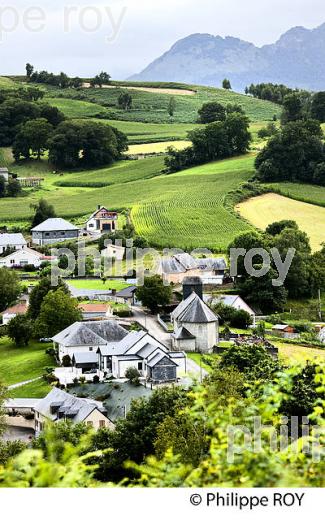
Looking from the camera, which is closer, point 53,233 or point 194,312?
point 194,312

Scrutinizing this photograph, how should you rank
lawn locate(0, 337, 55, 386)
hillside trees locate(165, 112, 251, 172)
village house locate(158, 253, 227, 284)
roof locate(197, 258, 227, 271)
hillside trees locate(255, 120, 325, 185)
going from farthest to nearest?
hillside trees locate(165, 112, 251, 172), hillside trees locate(255, 120, 325, 185), roof locate(197, 258, 227, 271), village house locate(158, 253, 227, 284), lawn locate(0, 337, 55, 386)

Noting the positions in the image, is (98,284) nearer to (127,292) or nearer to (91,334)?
(127,292)

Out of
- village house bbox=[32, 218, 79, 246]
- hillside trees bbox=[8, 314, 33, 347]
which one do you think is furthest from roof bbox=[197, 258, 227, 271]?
village house bbox=[32, 218, 79, 246]

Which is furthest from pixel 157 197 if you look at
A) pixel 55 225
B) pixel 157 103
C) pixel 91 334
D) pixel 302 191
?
pixel 157 103

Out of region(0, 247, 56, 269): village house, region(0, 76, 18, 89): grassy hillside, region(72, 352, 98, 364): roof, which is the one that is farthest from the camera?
region(0, 76, 18, 89): grassy hillside

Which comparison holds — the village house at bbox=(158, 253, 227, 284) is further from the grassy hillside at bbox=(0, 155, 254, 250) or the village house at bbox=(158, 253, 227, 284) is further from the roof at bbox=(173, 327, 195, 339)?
the roof at bbox=(173, 327, 195, 339)

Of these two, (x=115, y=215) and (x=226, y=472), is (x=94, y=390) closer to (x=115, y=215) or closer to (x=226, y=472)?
(x=226, y=472)
